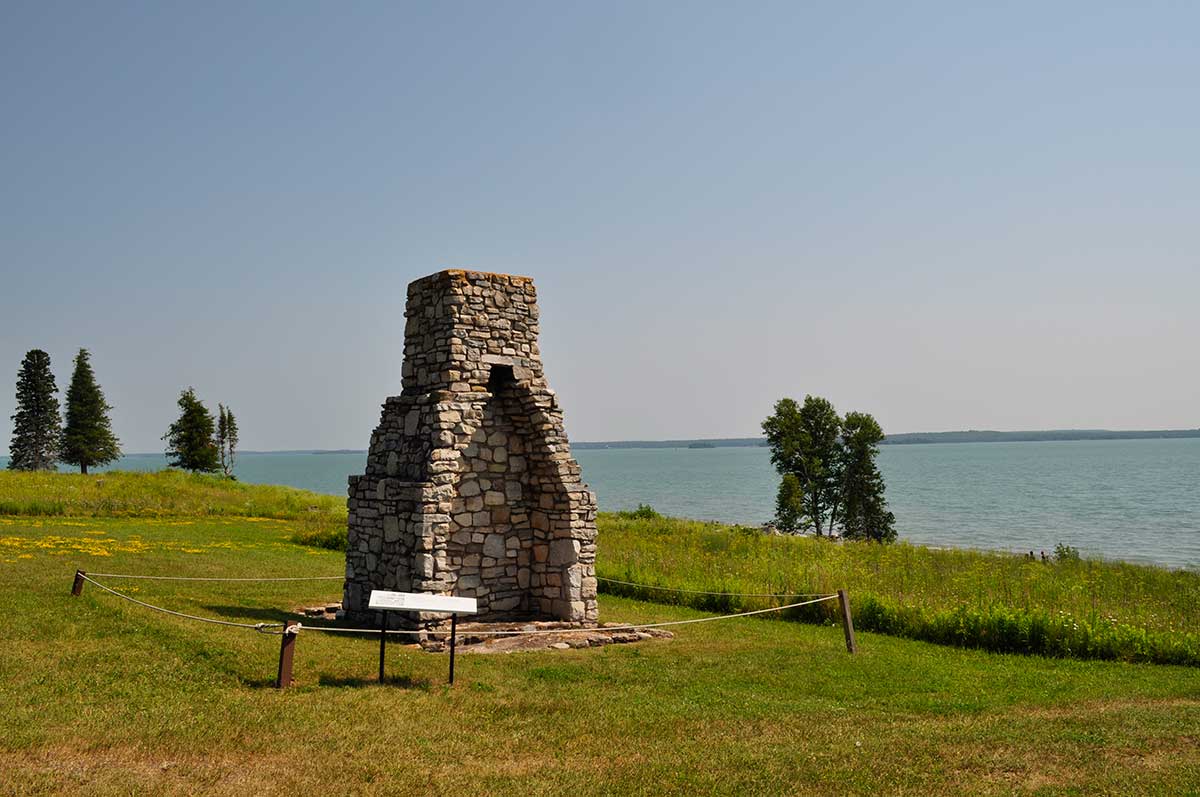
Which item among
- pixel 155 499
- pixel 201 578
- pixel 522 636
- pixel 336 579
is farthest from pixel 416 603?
pixel 155 499

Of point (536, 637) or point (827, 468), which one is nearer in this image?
point (536, 637)

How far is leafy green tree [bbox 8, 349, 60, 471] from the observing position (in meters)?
68.9

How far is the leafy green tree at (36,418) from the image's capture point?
A: 68.9m

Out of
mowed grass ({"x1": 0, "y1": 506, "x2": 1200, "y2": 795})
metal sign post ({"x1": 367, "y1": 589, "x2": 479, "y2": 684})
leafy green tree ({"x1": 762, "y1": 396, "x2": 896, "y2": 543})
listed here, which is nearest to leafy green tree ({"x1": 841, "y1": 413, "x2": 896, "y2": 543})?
leafy green tree ({"x1": 762, "y1": 396, "x2": 896, "y2": 543})

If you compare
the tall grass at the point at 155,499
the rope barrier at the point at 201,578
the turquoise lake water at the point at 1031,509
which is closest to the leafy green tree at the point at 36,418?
the tall grass at the point at 155,499

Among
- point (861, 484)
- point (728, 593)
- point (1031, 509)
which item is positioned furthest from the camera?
point (1031, 509)

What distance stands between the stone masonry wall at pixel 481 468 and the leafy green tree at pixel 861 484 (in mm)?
36861

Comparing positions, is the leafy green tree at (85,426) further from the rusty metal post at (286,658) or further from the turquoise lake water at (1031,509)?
the rusty metal post at (286,658)

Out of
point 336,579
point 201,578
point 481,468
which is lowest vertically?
point 336,579

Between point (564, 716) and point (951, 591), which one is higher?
point (951, 591)

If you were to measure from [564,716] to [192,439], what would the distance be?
225ft

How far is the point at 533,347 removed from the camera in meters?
16.4

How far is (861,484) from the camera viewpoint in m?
50.2

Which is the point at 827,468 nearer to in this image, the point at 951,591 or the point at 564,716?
the point at 951,591
